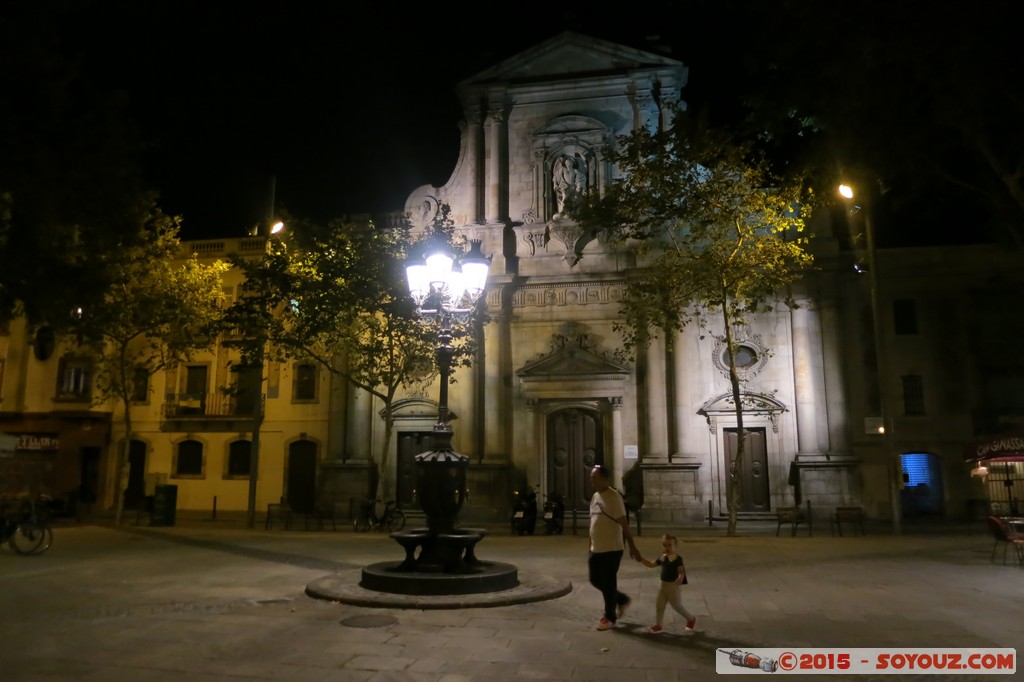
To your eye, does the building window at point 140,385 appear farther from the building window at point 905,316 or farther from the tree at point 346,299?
the building window at point 905,316

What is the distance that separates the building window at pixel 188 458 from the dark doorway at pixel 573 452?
1466 cm

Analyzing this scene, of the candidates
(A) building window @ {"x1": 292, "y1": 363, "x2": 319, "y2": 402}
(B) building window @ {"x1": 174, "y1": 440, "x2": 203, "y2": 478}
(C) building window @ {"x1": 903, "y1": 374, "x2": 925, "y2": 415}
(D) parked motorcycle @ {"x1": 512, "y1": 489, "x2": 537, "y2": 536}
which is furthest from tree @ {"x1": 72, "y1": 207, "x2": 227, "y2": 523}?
(C) building window @ {"x1": 903, "y1": 374, "x2": 925, "y2": 415}

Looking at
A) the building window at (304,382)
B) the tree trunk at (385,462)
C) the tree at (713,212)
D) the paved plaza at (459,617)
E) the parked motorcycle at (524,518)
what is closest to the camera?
the paved plaza at (459,617)

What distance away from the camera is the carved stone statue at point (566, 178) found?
2812 centimetres

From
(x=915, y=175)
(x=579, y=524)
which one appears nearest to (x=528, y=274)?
(x=579, y=524)

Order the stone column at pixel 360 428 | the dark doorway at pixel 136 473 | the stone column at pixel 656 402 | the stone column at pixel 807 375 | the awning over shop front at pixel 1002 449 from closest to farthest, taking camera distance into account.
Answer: the awning over shop front at pixel 1002 449
the stone column at pixel 807 375
the stone column at pixel 656 402
the stone column at pixel 360 428
the dark doorway at pixel 136 473

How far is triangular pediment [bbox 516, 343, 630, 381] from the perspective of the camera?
86.2ft

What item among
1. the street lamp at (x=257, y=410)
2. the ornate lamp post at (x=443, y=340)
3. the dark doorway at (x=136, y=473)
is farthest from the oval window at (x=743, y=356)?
the dark doorway at (x=136, y=473)

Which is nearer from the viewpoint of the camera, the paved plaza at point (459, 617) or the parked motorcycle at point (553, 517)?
the paved plaza at point (459, 617)

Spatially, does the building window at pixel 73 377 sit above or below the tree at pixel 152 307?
below

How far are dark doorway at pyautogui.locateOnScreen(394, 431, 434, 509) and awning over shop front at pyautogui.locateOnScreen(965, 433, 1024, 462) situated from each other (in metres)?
17.1

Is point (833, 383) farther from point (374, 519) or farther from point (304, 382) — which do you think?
point (304, 382)

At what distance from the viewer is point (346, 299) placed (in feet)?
71.7

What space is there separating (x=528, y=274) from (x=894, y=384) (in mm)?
13321
